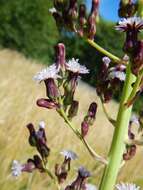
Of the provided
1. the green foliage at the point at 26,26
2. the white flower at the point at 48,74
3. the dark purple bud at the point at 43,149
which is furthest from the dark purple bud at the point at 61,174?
the green foliage at the point at 26,26

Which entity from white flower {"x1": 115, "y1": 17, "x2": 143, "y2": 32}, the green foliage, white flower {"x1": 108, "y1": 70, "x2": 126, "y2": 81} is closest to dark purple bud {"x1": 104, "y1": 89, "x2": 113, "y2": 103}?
white flower {"x1": 108, "y1": 70, "x2": 126, "y2": 81}

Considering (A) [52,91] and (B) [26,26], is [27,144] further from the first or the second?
(B) [26,26]

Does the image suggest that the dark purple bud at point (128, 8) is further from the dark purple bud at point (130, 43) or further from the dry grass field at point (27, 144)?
the dry grass field at point (27, 144)

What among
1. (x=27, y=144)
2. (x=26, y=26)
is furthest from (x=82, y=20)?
(x=26, y=26)

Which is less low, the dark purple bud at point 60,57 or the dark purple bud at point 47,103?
the dark purple bud at point 60,57

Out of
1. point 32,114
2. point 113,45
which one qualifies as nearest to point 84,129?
point 32,114

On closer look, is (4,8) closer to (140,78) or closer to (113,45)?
(113,45)
